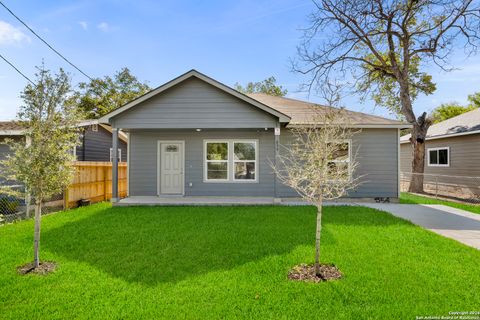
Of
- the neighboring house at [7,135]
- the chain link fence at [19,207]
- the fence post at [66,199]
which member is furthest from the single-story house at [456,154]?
the neighboring house at [7,135]

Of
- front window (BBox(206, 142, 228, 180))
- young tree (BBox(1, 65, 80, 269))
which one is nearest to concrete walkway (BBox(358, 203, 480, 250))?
front window (BBox(206, 142, 228, 180))

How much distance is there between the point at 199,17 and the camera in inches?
580

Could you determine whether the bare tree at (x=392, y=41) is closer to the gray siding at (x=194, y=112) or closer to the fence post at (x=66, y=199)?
the gray siding at (x=194, y=112)

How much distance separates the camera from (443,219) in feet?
26.3

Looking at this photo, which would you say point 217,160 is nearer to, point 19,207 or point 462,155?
point 19,207

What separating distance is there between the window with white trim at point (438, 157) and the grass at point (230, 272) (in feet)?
35.1

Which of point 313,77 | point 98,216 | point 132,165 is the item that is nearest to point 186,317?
point 98,216

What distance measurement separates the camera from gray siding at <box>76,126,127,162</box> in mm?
14250

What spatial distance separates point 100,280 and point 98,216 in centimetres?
493

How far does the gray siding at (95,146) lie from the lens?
14.2 meters

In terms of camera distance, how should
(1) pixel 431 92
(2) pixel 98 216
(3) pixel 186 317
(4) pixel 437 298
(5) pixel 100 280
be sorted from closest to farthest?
(3) pixel 186 317 → (4) pixel 437 298 → (5) pixel 100 280 → (2) pixel 98 216 → (1) pixel 431 92

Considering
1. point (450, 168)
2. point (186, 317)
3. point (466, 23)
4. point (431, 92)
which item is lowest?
point (186, 317)

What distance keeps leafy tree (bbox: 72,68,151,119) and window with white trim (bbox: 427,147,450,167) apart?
92.1 ft

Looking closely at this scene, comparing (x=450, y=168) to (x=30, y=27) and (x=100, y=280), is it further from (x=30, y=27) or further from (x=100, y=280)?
(x=30, y=27)
